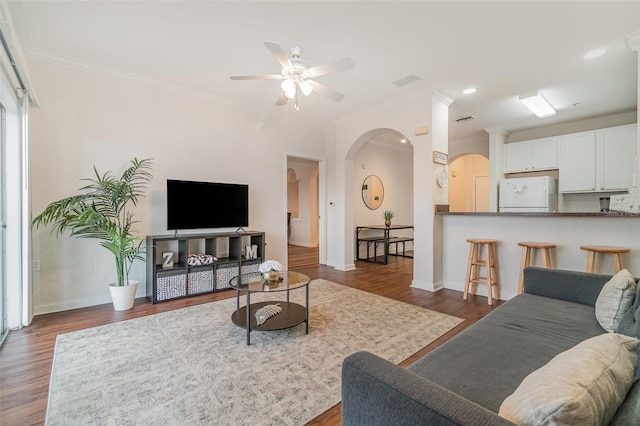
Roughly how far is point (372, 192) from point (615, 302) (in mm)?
5383

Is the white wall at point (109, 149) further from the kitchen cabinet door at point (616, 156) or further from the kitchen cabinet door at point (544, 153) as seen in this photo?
the kitchen cabinet door at point (616, 156)

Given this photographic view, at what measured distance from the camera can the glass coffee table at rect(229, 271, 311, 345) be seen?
2.45m

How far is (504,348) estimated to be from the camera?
1485 mm

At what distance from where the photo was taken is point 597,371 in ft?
2.53

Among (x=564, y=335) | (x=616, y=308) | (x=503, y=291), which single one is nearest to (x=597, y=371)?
(x=564, y=335)

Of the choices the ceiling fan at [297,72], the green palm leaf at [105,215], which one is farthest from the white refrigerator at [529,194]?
the green palm leaf at [105,215]

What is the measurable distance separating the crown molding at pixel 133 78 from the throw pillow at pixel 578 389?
14.6 feet

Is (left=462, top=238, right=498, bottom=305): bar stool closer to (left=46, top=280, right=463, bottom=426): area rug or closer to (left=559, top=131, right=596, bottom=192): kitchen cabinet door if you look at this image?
(left=46, top=280, right=463, bottom=426): area rug

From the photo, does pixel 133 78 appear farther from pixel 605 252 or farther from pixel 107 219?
pixel 605 252

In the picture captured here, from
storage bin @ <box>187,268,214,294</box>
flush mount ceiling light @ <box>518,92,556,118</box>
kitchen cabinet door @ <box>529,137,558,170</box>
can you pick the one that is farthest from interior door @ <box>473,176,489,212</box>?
storage bin @ <box>187,268,214,294</box>

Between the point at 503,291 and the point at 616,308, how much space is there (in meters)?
2.29

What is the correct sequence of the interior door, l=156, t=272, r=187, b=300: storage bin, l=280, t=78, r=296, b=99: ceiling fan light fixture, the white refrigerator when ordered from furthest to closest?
the interior door < the white refrigerator < l=156, t=272, r=187, b=300: storage bin < l=280, t=78, r=296, b=99: ceiling fan light fixture

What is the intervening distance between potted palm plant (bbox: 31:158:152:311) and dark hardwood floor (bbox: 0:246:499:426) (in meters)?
0.32

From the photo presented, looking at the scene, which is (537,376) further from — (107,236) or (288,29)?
(107,236)
